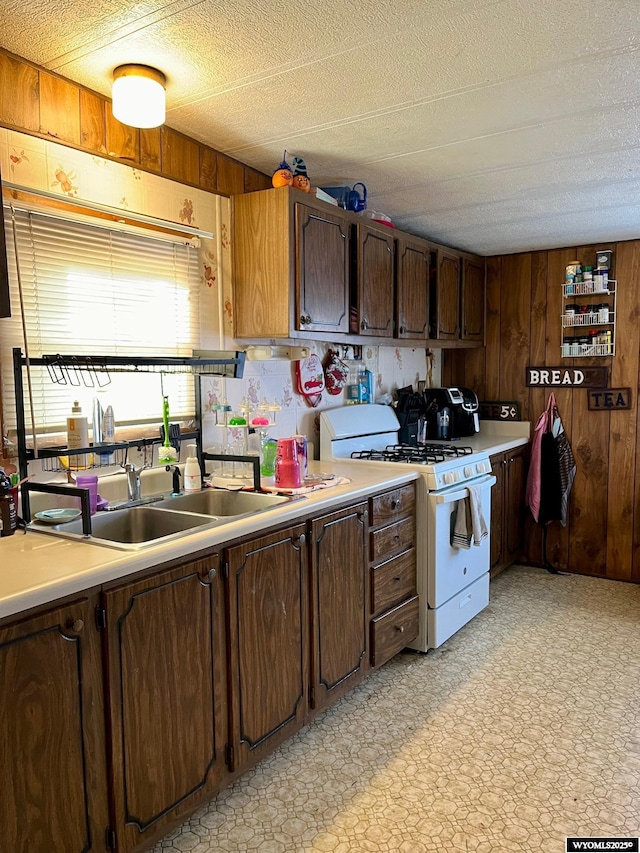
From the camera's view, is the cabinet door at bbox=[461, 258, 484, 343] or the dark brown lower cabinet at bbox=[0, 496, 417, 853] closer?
the dark brown lower cabinet at bbox=[0, 496, 417, 853]

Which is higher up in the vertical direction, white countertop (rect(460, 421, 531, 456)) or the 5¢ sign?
the 5¢ sign

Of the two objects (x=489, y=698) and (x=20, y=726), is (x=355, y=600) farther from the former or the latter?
(x=20, y=726)

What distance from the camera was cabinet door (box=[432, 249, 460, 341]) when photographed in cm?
390

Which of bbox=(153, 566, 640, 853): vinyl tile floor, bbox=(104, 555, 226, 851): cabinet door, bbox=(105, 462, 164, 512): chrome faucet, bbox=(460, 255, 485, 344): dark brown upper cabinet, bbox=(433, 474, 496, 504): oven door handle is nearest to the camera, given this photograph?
bbox=(104, 555, 226, 851): cabinet door

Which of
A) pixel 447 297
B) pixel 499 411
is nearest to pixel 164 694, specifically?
pixel 447 297

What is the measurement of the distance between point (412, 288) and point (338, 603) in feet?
6.27

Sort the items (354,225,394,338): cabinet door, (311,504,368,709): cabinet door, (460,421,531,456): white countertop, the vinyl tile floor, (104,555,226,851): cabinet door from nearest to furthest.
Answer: (104,555,226,851): cabinet door
the vinyl tile floor
(311,504,368,709): cabinet door
(354,225,394,338): cabinet door
(460,421,531,456): white countertop

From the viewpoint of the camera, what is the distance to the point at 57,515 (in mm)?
1958

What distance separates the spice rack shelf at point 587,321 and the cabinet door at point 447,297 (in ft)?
2.48

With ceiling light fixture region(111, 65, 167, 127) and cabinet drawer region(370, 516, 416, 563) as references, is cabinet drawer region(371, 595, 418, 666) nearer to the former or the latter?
cabinet drawer region(370, 516, 416, 563)

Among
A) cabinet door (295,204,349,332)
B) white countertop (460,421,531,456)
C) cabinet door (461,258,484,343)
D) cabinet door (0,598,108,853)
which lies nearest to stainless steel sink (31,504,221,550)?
cabinet door (0,598,108,853)

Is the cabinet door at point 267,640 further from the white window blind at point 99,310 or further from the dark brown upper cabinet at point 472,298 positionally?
the dark brown upper cabinet at point 472,298

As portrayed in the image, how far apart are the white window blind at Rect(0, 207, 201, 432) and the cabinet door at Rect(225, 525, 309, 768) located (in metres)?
0.79

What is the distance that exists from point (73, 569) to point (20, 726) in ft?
1.16
